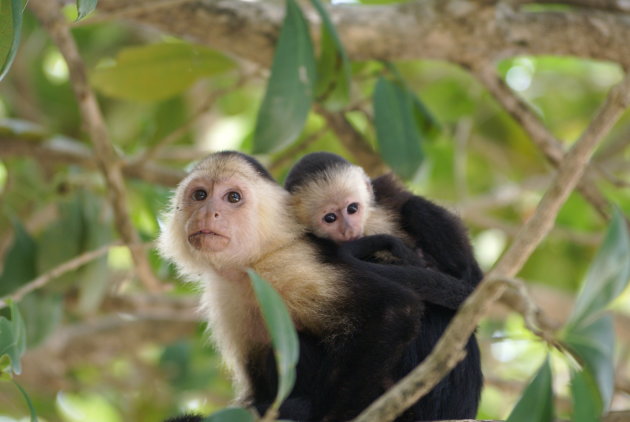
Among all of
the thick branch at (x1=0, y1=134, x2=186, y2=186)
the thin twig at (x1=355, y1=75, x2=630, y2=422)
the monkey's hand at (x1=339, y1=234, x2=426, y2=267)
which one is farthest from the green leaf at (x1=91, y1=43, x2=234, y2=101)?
the thin twig at (x1=355, y1=75, x2=630, y2=422)

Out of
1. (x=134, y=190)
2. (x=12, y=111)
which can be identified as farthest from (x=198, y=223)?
(x=12, y=111)

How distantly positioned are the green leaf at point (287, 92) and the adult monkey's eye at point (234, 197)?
0.56 feet

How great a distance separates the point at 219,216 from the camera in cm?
266

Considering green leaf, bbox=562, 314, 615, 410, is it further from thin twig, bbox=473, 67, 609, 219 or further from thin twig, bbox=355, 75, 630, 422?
thin twig, bbox=473, 67, 609, 219

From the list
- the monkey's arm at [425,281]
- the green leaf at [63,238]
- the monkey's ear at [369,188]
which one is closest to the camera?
the monkey's arm at [425,281]

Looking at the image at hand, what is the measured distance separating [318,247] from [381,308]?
1.40 ft

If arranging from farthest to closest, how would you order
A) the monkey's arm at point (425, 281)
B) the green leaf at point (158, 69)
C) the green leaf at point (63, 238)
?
the green leaf at point (158, 69), the green leaf at point (63, 238), the monkey's arm at point (425, 281)

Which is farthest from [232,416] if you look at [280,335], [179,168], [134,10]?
[179,168]

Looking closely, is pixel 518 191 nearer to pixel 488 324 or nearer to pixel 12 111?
pixel 488 324

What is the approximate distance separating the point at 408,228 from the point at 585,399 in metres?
1.35

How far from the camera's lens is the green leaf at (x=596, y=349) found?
61.8 inches

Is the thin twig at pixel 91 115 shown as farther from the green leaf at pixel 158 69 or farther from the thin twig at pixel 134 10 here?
the green leaf at pixel 158 69

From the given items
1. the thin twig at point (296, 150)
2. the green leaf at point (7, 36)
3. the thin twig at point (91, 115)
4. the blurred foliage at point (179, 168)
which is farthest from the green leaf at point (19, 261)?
the green leaf at point (7, 36)

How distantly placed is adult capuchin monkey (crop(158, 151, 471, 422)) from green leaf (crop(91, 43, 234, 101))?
→ 809mm
